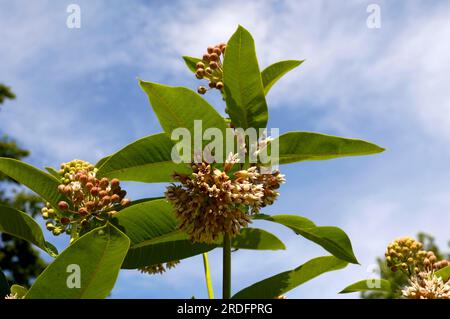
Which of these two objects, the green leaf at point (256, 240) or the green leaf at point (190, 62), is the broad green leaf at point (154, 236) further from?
the green leaf at point (190, 62)

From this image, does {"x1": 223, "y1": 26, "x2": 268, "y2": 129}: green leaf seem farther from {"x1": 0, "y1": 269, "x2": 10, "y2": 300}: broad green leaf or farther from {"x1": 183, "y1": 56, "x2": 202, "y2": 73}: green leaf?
{"x1": 0, "y1": 269, "x2": 10, "y2": 300}: broad green leaf

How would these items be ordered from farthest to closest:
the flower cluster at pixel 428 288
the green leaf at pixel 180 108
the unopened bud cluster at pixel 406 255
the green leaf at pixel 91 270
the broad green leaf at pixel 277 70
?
the unopened bud cluster at pixel 406 255, the broad green leaf at pixel 277 70, the flower cluster at pixel 428 288, the green leaf at pixel 180 108, the green leaf at pixel 91 270

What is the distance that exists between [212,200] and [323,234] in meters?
0.53

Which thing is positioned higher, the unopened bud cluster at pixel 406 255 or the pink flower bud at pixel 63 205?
the pink flower bud at pixel 63 205

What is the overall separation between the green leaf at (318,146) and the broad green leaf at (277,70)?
0.53 m

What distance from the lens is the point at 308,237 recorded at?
96.0 inches

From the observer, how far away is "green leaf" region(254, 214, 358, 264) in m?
2.28

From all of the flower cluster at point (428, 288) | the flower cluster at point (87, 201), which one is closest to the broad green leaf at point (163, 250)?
the flower cluster at point (87, 201)

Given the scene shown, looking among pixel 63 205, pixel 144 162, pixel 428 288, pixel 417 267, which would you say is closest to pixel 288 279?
pixel 428 288

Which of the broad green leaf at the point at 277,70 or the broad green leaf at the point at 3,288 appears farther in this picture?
the broad green leaf at the point at 277,70

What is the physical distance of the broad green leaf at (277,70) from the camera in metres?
2.66

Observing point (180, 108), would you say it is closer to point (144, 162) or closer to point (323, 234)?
point (144, 162)

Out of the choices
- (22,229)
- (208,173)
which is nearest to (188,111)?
(208,173)

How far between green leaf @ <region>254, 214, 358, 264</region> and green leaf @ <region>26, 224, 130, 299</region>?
84cm
